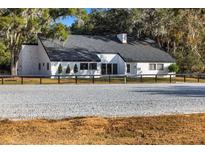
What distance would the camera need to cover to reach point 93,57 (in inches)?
1748

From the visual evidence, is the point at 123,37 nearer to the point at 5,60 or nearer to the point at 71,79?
the point at 5,60

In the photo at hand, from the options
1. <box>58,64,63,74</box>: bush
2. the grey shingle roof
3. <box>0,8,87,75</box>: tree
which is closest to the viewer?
<box>0,8,87,75</box>: tree

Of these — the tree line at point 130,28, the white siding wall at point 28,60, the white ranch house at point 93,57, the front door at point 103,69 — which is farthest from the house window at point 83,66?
the white siding wall at point 28,60

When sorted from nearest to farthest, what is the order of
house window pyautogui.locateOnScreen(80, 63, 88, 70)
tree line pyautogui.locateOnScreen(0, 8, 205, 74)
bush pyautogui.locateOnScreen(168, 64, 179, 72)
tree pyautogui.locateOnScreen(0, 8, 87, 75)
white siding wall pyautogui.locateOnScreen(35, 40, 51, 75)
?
tree pyautogui.locateOnScreen(0, 8, 87, 75) → tree line pyautogui.locateOnScreen(0, 8, 205, 74) → white siding wall pyautogui.locateOnScreen(35, 40, 51, 75) → house window pyautogui.locateOnScreen(80, 63, 88, 70) → bush pyautogui.locateOnScreen(168, 64, 179, 72)

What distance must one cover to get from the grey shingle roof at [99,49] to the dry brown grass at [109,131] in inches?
1254

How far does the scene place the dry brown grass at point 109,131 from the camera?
26.9ft

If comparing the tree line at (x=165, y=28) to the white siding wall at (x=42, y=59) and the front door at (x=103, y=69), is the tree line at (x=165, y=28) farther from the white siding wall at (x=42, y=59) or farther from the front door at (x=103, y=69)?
the front door at (x=103, y=69)

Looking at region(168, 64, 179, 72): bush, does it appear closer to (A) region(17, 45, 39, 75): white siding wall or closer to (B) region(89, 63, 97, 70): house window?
(B) region(89, 63, 97, 70): house window

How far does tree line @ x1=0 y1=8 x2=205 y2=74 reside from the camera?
37688 mm

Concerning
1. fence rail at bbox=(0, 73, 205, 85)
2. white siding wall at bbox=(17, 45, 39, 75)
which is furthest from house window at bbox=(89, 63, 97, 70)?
fence rail at bbox=(0, 73, 205, 85)

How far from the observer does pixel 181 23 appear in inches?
1944

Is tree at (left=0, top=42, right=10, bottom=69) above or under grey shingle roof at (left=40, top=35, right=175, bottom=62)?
under

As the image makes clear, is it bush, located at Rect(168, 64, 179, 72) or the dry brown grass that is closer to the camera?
the dry brown grass
